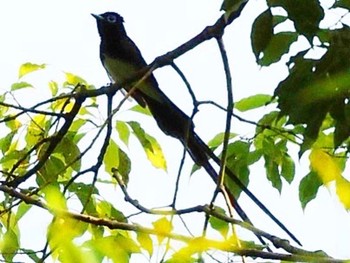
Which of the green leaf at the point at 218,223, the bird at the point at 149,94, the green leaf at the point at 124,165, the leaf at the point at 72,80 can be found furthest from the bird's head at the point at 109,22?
the green leaf at the point at 218,223

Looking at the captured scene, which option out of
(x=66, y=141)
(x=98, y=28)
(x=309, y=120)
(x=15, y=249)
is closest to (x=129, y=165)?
(x=66, y=141)

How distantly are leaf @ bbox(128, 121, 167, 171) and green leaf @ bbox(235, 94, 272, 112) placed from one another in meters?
0.28

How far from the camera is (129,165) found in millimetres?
1990

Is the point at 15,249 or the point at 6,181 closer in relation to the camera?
the point at 15,249

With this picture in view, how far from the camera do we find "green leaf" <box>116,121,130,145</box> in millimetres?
2041

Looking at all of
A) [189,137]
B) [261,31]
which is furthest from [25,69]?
[261,31]

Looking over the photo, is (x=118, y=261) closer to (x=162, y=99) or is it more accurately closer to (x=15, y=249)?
(x=15, y=249)

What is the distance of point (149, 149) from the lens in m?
2.09

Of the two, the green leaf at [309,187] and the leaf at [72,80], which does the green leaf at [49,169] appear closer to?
the leaf at [72,80]

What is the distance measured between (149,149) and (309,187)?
16.8 inches

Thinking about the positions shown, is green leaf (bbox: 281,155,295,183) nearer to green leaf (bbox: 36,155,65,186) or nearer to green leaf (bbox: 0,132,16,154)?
green leaf (bbox: 36,155,65,186)

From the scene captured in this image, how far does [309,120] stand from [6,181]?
683 millimetres

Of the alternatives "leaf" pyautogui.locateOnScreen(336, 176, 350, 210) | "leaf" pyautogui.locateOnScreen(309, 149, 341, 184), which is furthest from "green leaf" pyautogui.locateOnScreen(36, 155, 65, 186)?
"leaf" pyautogui.locateOnScreen(336, 176, 350, 210)

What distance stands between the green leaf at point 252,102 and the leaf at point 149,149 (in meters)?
0.28
